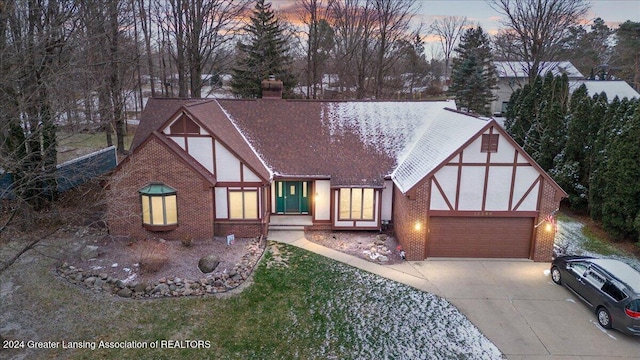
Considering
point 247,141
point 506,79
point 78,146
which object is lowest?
point 78,146

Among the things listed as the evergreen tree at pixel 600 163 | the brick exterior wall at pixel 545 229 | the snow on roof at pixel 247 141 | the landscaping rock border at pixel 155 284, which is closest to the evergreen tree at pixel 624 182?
the evergreen tree at pixel 600 163

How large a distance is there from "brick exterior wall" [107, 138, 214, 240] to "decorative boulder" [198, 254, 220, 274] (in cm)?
261

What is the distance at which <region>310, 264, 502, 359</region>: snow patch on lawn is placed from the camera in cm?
1077

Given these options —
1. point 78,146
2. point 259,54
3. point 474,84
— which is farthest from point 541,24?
point 78,146

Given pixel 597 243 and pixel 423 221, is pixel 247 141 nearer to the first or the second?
pixel 423 221

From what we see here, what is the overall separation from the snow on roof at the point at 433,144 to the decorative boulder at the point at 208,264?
24.6ft

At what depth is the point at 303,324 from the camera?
11805 mm

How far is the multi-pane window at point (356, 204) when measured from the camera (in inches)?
726

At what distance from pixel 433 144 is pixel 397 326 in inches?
340

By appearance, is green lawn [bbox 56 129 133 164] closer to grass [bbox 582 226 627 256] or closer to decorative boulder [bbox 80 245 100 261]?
decorative boulder [bbox 80 245 100 261]

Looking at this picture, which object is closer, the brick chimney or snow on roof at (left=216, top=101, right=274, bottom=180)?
snow on roof at (left=216, top=101, right=274, bottom=180)

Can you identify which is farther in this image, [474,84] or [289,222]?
[474,84]

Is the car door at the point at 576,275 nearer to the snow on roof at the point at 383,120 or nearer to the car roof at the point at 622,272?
the car roof at the point at 622,272

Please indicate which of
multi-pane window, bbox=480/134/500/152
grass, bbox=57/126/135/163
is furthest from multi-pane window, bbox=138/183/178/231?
multi-pane window, bbox=480/134/500/152
